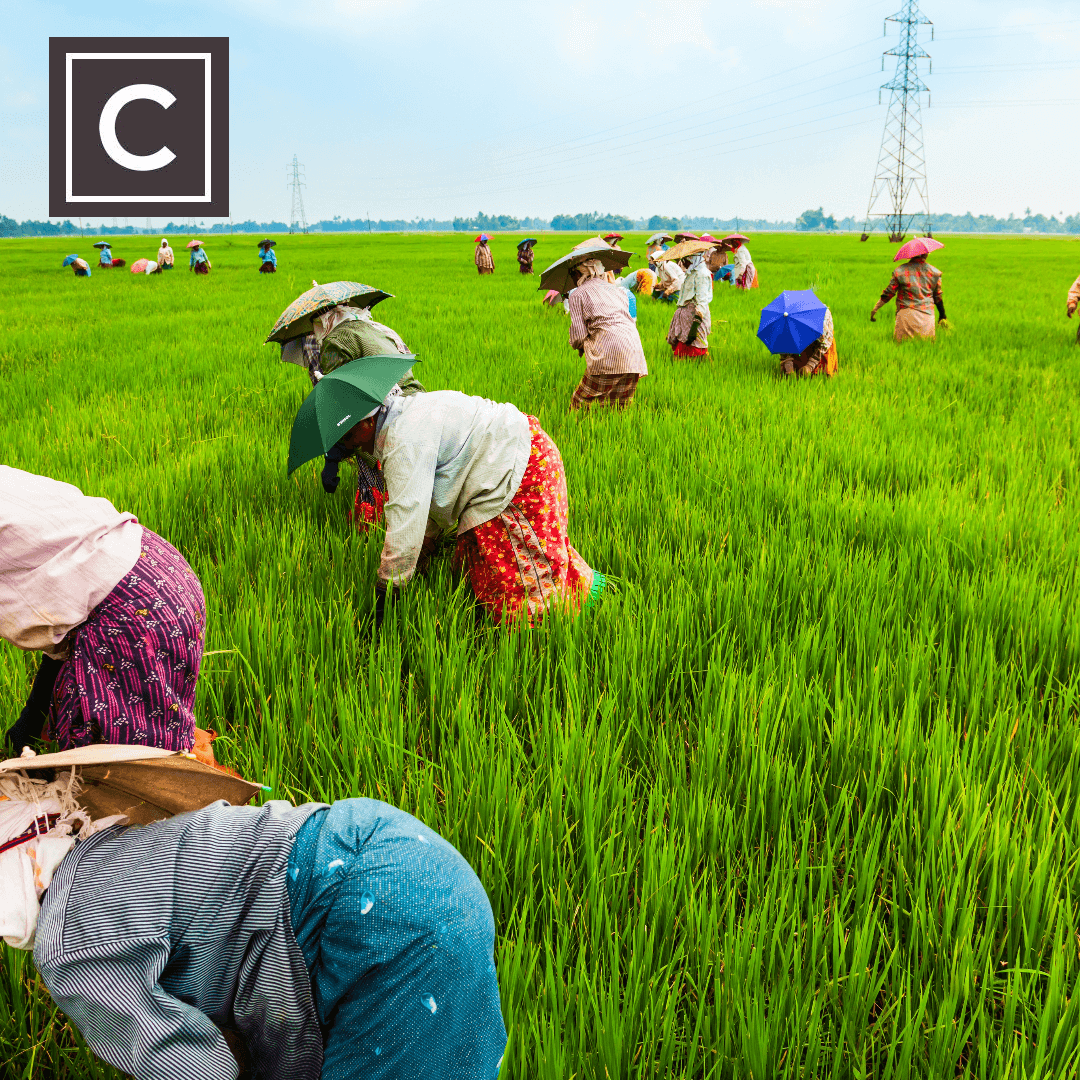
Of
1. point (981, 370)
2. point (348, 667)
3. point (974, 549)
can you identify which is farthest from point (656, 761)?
point (981, 370)

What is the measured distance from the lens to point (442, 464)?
7.16 feet

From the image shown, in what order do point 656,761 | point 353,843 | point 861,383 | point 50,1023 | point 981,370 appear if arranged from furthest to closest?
point 981,370
point 861,383
point 656,761
point 50,1023
point 353,843

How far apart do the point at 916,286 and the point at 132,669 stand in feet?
27.6

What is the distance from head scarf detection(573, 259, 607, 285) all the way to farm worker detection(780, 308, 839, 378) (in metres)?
2.04

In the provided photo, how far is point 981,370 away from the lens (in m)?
6.06

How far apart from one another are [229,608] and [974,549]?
8.85 ft

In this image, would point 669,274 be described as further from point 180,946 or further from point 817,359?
point 180,946

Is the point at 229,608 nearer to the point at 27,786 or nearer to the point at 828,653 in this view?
the point at 27,786

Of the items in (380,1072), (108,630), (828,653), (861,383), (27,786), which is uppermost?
(861,383)

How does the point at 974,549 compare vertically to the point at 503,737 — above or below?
above

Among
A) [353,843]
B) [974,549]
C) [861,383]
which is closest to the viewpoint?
[353,843]

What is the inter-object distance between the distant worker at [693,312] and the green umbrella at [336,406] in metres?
5.22

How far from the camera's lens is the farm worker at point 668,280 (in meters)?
11.3

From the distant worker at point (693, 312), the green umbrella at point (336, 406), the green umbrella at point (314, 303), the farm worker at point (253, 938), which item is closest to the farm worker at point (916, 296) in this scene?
the distant worker at point (693, 312)
